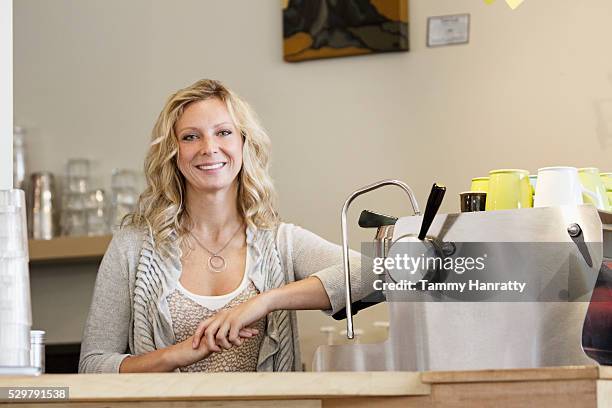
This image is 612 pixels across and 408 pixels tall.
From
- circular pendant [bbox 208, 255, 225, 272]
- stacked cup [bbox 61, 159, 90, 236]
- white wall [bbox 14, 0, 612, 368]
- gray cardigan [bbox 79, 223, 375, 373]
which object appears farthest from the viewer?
stacked cup [bbox 61, 159, 90, 236]

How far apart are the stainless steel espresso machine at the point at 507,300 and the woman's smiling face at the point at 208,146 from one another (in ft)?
2.76

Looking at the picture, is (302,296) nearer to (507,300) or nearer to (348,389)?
(507,300)

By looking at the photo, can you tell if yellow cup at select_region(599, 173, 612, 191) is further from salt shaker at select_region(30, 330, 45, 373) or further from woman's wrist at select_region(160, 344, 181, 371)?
salt shaker at select_region(30, 330, 45, 373)

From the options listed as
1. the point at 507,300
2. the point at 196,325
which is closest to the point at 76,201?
the point at 196,325

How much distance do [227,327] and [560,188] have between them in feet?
2.24

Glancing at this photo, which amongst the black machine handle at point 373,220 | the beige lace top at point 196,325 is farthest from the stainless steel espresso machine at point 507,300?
the beige lace top at point 196,325

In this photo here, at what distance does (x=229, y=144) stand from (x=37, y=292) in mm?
1537

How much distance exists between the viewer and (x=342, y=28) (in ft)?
10.1

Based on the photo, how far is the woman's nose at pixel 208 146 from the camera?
231 cm

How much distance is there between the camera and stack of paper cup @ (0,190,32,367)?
1.39 metres

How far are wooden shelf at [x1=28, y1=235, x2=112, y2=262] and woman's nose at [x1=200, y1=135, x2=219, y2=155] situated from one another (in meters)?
1.08

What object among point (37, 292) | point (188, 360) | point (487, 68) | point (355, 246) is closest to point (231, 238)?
point (188, 360)

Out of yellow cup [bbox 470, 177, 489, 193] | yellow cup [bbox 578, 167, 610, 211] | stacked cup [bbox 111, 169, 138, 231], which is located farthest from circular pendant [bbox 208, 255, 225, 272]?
stacked cup [bbox 111, 169, 138, 231]

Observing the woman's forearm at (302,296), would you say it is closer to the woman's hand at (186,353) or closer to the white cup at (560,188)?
the woman's hand at (186,353)
